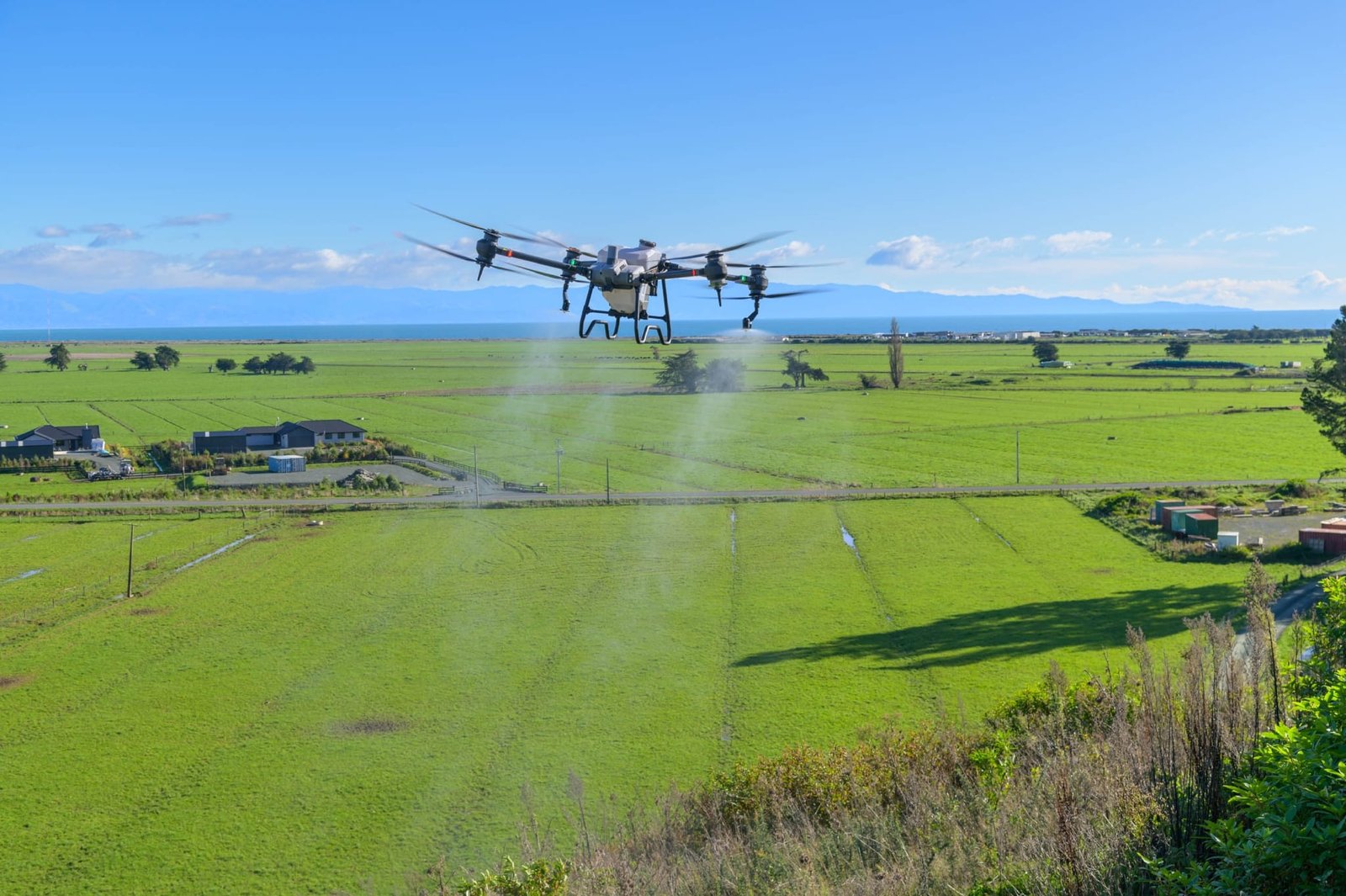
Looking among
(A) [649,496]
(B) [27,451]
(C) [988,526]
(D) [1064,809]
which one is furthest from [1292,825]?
(B) [27,451]

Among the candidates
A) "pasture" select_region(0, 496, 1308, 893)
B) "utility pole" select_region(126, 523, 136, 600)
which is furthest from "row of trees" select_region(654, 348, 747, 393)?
"utility pole" select_region(126, 523, 136, 600)

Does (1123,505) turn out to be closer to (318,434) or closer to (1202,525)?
→ (1202,525)

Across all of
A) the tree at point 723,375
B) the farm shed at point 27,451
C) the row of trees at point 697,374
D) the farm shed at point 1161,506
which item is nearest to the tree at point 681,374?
the row of trees at point 697,374

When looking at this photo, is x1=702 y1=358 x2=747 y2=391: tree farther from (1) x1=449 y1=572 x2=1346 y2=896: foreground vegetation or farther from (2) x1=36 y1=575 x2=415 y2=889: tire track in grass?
(1) x1=449 y1=572 x2=1346 y2=896: foreground vegetation

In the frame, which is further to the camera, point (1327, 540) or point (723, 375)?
point (723, 375)

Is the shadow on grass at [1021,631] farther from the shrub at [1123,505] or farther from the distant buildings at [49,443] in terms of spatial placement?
the distant buildings at [49,443]
